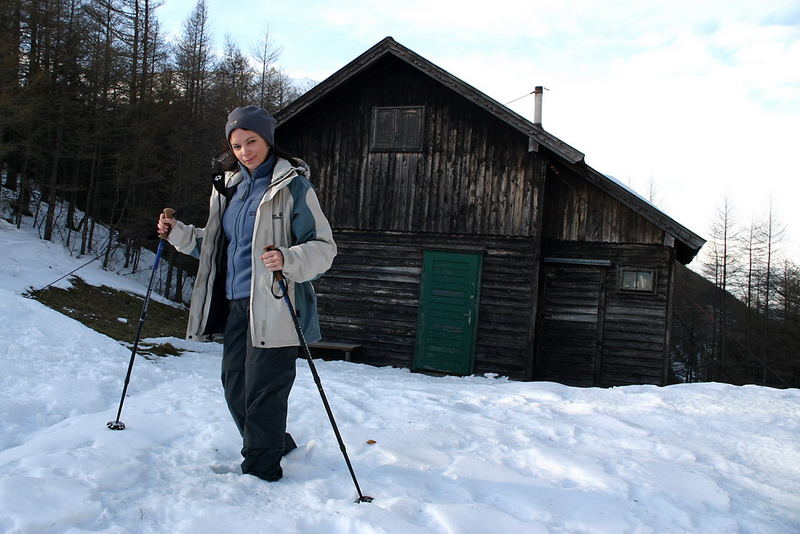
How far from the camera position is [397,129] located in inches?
402

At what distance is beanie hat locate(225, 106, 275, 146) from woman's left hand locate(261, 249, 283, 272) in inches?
29.3

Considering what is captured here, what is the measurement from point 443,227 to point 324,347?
3.12 m

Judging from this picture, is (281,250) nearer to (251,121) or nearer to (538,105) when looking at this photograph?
(251,121)

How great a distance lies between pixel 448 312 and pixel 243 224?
23.4 ft

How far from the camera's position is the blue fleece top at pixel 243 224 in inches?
120

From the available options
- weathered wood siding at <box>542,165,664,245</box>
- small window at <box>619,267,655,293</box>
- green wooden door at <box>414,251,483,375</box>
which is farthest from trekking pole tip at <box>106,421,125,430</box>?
small window at <box>619,267,655,293</box>

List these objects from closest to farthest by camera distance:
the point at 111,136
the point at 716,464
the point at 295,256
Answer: the point at 295,256 → the point at 716,464 → the point at 111,136

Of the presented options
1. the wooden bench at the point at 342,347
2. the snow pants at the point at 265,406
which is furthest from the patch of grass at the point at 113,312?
the snow pants at the point at 265,406

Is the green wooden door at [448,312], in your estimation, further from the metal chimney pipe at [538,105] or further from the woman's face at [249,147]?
the woman's face at [249,147]

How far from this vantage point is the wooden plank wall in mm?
9523

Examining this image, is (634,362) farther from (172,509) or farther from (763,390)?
(172,509)

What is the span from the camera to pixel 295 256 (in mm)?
2824

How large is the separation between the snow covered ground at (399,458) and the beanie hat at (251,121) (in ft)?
6.12

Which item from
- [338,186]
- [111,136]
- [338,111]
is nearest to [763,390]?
[338,186]
